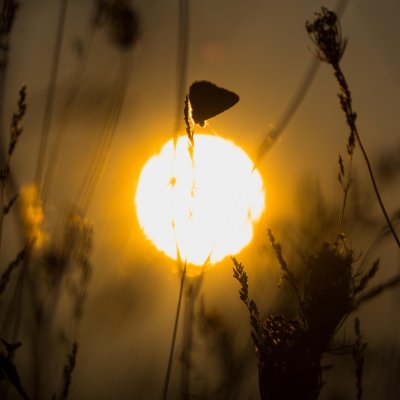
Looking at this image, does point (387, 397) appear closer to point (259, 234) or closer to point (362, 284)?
point (259, 234)

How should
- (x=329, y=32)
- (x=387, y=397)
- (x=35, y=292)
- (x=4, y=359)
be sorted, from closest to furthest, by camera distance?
(x=4, y=359) < (x=329, y=32) < (x=387, y=397) < (x=35, y=292)

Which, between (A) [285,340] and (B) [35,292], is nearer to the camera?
(A) [285,340]

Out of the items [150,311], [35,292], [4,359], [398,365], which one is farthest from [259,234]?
[4,359]

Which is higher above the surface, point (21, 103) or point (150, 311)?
point (21, 103)

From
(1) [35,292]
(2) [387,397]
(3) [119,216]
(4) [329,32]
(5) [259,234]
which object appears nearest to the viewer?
(4) [329,32]

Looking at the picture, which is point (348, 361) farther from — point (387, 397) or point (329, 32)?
point (329, 32)

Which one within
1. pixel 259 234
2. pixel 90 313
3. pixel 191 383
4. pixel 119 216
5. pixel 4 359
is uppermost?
pixel 119 216
